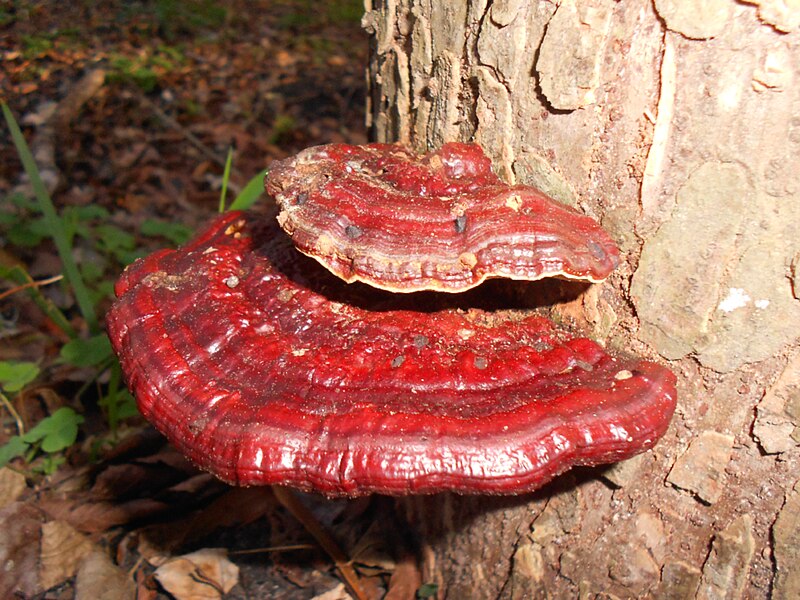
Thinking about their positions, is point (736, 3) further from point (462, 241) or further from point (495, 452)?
point (495, 452)

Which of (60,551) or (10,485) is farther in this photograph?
(10,485)

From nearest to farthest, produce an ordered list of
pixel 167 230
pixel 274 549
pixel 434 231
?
pixel 434 231 → pixel 274 549 → pixel 167 230

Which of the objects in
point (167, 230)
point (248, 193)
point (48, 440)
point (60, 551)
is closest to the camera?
point (60, 551)

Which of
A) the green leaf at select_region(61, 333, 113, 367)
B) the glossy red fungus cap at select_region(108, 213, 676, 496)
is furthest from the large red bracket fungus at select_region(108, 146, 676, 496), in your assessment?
the green leaf at select_region(61, 333, 113, 367)

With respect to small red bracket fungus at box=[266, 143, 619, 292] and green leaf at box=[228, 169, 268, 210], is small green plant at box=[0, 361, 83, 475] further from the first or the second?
small red bracket fungus at box=[266, 143, 619, 292]

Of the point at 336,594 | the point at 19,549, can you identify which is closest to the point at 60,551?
the point at 19,549

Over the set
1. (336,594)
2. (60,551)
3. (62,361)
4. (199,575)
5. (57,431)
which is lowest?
(336,594)

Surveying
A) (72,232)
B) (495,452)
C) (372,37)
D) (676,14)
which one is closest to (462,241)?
(495,452)

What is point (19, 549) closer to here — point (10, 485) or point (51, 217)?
point (10, 485)
